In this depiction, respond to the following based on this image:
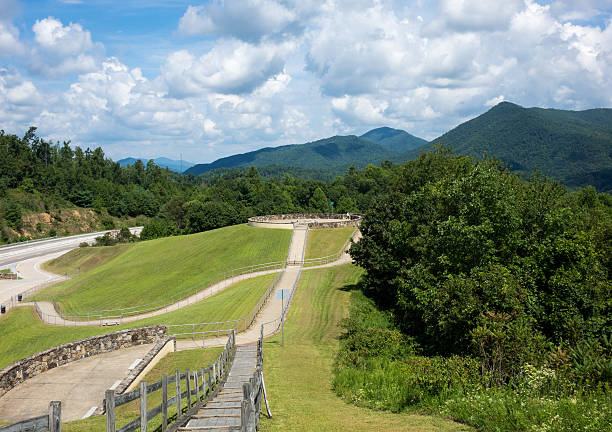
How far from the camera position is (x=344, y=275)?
4222 centimetres

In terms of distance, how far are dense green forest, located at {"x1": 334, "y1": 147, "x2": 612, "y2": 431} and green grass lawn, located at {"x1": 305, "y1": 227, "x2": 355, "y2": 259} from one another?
1175 centimetres

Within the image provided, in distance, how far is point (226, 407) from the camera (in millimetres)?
12188

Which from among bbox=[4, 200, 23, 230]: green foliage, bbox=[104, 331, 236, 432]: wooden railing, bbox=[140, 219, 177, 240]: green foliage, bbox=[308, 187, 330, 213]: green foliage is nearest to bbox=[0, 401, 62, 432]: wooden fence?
bbox=[104, 331, 236, 432]: wooden railing

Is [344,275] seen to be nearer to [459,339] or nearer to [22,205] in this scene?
[459,339]

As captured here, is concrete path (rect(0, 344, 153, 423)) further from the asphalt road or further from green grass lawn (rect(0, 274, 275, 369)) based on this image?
the asphalt road

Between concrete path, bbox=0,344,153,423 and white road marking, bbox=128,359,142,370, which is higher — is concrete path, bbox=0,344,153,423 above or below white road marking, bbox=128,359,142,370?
below

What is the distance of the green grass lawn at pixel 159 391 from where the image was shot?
1224 cm

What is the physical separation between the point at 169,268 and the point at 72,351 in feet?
91.4

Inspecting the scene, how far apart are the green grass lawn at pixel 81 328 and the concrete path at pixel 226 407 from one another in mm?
11743

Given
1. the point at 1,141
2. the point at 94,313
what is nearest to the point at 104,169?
the point at 1,141

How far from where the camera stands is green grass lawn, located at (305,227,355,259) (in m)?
51.0

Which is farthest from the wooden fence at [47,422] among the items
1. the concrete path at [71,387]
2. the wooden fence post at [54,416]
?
the concrete path at [71,387]

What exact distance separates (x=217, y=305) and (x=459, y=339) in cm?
1794

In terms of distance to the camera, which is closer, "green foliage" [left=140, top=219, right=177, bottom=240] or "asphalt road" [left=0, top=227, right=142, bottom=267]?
"asphalt road" [left=0, top=227, right=142, bottom=267]
